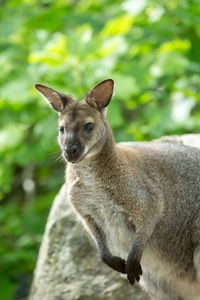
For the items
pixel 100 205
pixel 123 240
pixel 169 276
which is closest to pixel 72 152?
pixel 100 205

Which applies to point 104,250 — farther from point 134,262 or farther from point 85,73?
point 85,73

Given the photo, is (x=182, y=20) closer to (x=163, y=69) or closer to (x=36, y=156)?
(x=163, y=69)

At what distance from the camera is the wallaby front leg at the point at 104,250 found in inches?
168

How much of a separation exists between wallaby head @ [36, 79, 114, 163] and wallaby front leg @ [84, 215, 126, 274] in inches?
21.3

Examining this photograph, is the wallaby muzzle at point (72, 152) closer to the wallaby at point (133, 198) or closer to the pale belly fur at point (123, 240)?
the wallaby at point (133, 198)

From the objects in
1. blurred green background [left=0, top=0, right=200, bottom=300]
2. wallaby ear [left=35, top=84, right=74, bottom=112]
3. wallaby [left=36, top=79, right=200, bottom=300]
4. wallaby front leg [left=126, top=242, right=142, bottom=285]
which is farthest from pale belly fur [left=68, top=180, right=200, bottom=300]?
blurred green background [left=0, top=0, right=200, bottom=300]

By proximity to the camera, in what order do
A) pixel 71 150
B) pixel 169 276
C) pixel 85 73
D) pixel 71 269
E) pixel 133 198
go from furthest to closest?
1. pixel 85 73
2. pixel 71 269
3. pixel 169 276
4. pixel 133 198
5. pixel 71 150

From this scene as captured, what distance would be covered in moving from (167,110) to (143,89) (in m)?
0.36

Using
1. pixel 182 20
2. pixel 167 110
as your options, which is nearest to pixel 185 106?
pixel 167 110

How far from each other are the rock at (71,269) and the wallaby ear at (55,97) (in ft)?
4.24

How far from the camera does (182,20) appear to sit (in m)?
6.23

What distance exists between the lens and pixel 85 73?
591cm

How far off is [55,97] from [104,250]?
1.21m

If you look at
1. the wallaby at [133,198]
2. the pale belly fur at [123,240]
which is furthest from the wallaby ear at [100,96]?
the pale belly fur at [123,240]
